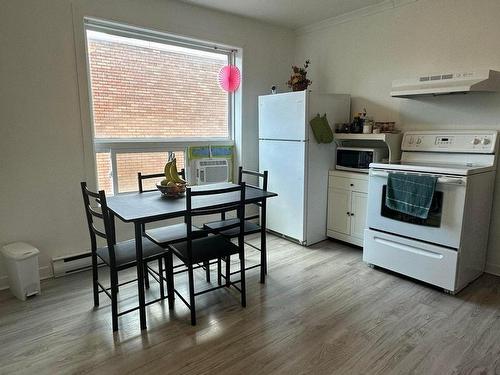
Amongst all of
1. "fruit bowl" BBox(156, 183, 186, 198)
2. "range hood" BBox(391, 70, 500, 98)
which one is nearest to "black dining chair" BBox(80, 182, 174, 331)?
"fruit bowl" BBox(156, 183, 186, 198)

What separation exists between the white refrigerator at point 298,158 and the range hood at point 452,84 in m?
0.79

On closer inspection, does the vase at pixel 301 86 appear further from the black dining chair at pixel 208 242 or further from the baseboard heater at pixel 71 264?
the baseboard heater at pixel 71 264

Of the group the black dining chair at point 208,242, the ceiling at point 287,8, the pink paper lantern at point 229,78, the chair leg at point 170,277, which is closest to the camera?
the black dining chair at point 208,242

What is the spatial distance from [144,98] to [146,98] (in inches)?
0.8

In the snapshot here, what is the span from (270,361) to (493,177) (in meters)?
2.38

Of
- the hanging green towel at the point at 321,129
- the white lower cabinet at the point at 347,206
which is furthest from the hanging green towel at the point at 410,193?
the hanging green towel at the point at 321,129

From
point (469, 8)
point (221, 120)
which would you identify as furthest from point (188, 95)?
point (469, 8)

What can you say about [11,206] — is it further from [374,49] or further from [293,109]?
[374,49]

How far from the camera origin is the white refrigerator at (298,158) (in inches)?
132

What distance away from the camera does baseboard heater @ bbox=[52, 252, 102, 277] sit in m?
2.83

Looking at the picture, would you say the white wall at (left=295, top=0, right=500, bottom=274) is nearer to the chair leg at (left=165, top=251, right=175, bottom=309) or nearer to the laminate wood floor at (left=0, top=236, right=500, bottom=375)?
the laminate wood floor at (left=0, top=236, right=500, bottom=375)

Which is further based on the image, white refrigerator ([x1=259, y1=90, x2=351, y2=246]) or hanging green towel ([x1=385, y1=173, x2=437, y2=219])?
white refrigerator ([x1=259, y1=90, x2=351, y2=246])

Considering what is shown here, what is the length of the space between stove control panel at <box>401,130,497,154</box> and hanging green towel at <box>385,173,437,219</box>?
2.06 ft

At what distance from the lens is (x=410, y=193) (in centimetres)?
260
